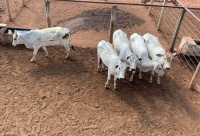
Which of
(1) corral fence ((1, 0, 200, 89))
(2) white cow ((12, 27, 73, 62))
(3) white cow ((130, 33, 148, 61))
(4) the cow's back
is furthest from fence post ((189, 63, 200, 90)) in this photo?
(2) white cow ((12, 27, 73, 62))

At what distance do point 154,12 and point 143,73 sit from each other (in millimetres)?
6129

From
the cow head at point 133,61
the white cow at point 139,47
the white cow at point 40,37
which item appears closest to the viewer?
the cow head at point 133,61

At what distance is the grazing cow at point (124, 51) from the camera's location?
23.3 feet

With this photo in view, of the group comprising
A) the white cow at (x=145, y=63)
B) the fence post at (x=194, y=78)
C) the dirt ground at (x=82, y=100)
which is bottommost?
the dirt ground at (x=82, y=100)

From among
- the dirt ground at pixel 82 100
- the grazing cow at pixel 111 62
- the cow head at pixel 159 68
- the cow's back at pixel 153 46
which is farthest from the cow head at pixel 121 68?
the cow's back at pixel 153 46

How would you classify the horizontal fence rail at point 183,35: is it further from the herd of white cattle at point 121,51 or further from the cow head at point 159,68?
the herd of white cattle at point 121,51

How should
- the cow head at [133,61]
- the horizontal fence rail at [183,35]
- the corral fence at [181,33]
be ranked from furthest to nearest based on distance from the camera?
the horizontal fence rail at [183,35] → the corral fence at [181,33] → the cow head at [133,61]

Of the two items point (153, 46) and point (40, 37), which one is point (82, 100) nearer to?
point (40, 37)

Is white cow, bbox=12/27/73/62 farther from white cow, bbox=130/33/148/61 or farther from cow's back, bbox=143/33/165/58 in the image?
cow's back, bbox=143/33/165/58

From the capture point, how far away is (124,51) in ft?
25.2

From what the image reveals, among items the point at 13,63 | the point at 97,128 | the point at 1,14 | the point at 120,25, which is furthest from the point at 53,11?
the point at 97,128

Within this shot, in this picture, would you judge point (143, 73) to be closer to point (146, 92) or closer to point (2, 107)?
point (146, 92)

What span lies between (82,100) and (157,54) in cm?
275

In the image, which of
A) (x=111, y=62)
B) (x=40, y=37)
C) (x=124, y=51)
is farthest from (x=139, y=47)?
(x=40, y=37)
